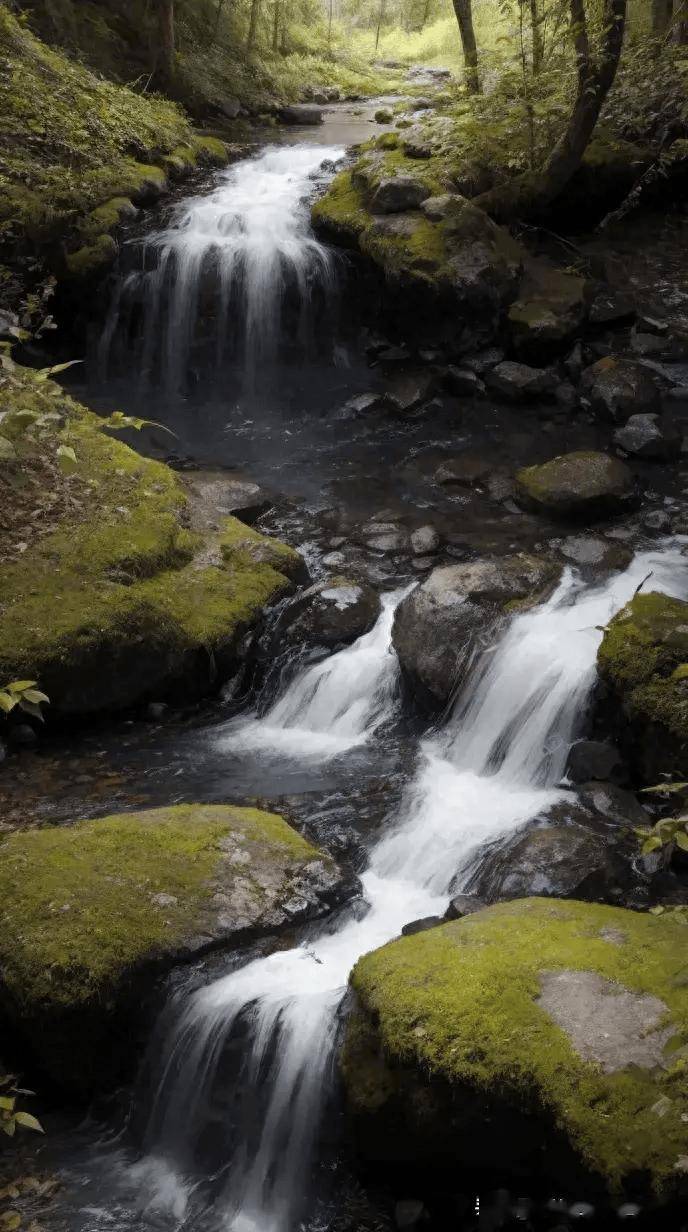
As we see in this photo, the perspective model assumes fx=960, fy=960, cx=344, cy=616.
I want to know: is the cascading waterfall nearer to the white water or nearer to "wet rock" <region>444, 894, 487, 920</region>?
the white water

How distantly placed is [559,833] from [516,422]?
21.9 ft

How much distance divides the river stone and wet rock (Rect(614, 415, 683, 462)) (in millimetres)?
4509

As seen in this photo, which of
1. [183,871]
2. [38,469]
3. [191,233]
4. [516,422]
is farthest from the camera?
[191,233]

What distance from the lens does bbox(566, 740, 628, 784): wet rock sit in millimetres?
6211

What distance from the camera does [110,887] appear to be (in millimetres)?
4875

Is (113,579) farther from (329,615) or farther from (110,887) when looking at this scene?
(110,887)

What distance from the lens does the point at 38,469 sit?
8086mm

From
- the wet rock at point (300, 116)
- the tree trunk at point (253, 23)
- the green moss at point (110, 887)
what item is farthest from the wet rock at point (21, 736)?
the tree trunk at point (253, 23)

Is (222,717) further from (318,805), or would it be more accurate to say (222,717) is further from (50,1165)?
(50,1165)

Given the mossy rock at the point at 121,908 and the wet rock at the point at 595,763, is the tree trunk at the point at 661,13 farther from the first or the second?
the mossy rock at the point at 121,908

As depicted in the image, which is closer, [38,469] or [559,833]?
[559,833]

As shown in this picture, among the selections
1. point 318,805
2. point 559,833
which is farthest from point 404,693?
point 559,833

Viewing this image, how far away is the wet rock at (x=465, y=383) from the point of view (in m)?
11.6

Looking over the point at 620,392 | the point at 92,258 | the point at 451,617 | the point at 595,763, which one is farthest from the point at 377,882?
the point at 92,258
